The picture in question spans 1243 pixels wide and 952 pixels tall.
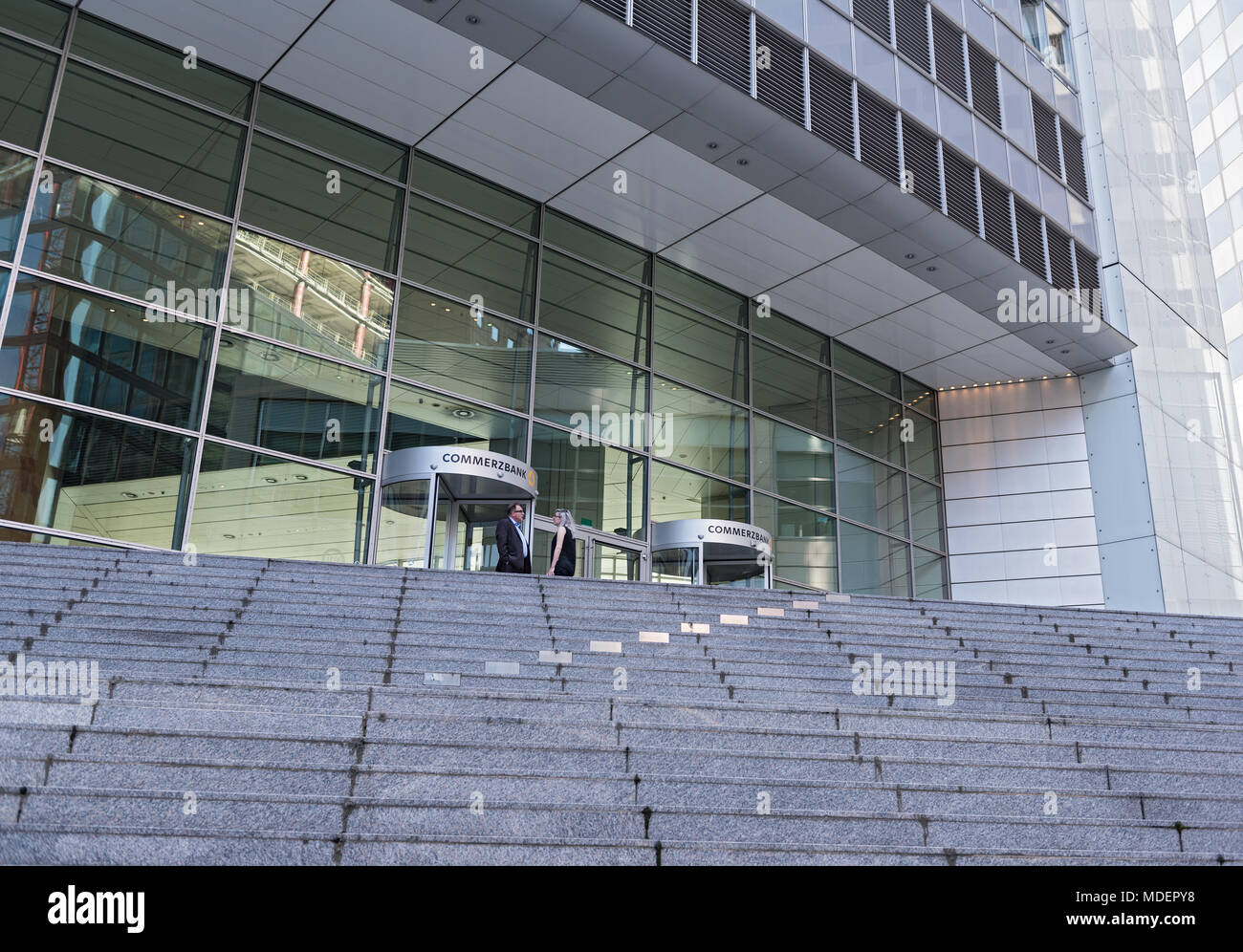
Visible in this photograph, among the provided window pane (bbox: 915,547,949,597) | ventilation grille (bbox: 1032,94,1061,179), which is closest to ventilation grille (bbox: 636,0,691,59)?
ventilation grille (bbox: 1032,94,1061,179)

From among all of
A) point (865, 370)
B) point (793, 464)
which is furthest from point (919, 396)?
point (793, 464)

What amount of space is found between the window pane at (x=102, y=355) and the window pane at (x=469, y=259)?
3522 mm

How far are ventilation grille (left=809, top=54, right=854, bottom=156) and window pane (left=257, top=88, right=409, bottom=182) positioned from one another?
19.0ft

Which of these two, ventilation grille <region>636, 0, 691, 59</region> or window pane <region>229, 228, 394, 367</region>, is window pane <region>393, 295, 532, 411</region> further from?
ventilation grille <region>636, 0, 691, 59</region>

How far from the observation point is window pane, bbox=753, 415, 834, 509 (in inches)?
797

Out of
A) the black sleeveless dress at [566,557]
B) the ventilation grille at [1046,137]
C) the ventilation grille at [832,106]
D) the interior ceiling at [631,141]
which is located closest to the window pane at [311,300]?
the interior ceiling at [631,141]

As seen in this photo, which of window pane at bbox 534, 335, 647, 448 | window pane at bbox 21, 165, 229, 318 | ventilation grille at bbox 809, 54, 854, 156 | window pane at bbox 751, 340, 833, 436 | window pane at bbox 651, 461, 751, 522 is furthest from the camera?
window pane at bbox 751, 340, 833, 436

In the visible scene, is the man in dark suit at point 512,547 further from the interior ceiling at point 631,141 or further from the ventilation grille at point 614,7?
the ventilation grille at point 614,7

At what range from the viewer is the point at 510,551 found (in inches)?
501

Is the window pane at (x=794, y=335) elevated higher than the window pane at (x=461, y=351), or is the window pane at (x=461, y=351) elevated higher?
the window pane at (x=794, y=335)

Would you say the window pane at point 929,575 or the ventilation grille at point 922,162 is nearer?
the ventilation grille at point 922,162

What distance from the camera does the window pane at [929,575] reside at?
2239 cm
